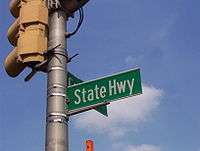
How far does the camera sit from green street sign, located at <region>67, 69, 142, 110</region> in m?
5.76

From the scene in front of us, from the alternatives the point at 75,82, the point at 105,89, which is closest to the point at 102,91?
the point at 105,89

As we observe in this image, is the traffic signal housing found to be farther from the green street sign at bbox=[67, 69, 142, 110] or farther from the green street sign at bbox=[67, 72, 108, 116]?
the green street sign at bbox=[67, 72, 108, 116]

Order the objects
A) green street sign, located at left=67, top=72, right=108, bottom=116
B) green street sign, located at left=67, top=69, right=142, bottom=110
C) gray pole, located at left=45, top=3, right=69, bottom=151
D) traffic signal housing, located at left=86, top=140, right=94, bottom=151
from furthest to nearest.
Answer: green street sign, located at left=67, top=72, right=108, bottom=116
green street sign, located at left=67, top=69, right=142, bottom=110
gray pole, located at left=45, top=3, right=69, bottom=151
traffic signal housing, located at left=86, top=140, right=94, bottom=151

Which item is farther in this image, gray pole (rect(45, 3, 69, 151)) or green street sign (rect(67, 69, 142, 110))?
A: green street sign (rect(67, 69, 142, 110))

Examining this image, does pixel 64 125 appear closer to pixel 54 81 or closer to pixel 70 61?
pixel 54 81

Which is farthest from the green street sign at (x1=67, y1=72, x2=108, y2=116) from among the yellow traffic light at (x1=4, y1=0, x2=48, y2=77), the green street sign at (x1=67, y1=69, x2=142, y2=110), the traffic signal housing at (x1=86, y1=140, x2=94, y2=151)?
the traffic signal housing at (x1=86, y1=140, x2=94, y2=151)

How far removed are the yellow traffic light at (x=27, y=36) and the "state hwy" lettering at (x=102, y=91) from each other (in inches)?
26.2

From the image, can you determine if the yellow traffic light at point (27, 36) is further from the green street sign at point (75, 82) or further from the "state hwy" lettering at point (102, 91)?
the "state hwy" lettering at point (102, 91)

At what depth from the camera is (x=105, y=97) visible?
5.78 meters

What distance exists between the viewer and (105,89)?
5852 millimetres

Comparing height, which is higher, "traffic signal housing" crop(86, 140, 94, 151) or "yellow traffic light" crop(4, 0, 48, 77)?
"yellow traffic light" crop(4, 0, 48, 77)

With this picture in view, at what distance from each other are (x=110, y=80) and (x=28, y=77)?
1.10 m

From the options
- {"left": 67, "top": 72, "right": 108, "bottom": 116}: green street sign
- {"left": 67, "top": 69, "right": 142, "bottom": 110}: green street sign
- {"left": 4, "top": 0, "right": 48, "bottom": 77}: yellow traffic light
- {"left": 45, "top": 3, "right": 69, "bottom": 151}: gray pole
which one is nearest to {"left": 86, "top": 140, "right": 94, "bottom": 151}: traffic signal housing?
{"left": 45, "top": 3, "right": 69, "bottom": 151}: gray pole

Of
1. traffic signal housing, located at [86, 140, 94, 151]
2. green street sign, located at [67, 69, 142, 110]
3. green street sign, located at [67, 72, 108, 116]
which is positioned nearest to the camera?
traffic signal housing, located at [86, 140, 94, 151]
